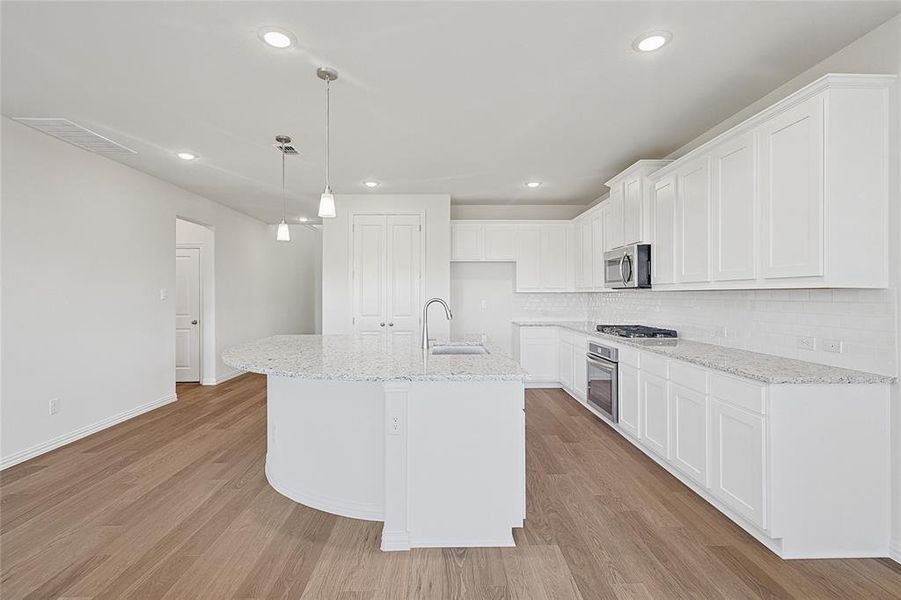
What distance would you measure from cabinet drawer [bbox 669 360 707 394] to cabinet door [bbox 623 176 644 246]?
4.74 ft

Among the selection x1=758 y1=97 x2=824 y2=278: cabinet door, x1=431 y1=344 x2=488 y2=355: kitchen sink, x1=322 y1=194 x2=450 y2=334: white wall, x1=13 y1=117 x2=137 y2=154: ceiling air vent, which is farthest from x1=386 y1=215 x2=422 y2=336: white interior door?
x1=758 y1=97 x2=824 y2=278: cabinet door

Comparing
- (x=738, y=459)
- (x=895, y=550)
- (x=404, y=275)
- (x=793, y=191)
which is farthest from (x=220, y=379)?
(x=895, y=550)

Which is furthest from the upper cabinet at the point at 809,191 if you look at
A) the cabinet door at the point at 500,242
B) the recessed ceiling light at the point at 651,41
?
the cabinet door at the point at 500,242

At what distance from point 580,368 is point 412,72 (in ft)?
11.9

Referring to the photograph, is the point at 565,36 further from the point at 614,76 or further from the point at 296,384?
the point at 296,384

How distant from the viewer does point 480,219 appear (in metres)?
6.49

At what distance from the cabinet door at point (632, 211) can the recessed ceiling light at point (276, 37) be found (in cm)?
303

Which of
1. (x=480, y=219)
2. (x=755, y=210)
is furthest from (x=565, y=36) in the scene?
(x=480, y=219)

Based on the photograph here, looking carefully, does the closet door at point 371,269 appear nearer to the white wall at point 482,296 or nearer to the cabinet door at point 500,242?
the white wall at point 482,296

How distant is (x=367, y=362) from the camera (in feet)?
8.48

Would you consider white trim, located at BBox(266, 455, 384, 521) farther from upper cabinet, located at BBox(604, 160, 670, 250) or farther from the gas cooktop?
upper cabinet, located at BBox(604, 160, 670, 250)

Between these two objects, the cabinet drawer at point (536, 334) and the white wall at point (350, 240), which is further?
the cabinet drawer at point (536, 334)

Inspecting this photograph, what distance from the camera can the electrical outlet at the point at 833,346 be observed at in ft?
7.94

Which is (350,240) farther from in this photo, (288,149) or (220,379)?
(220,379)
